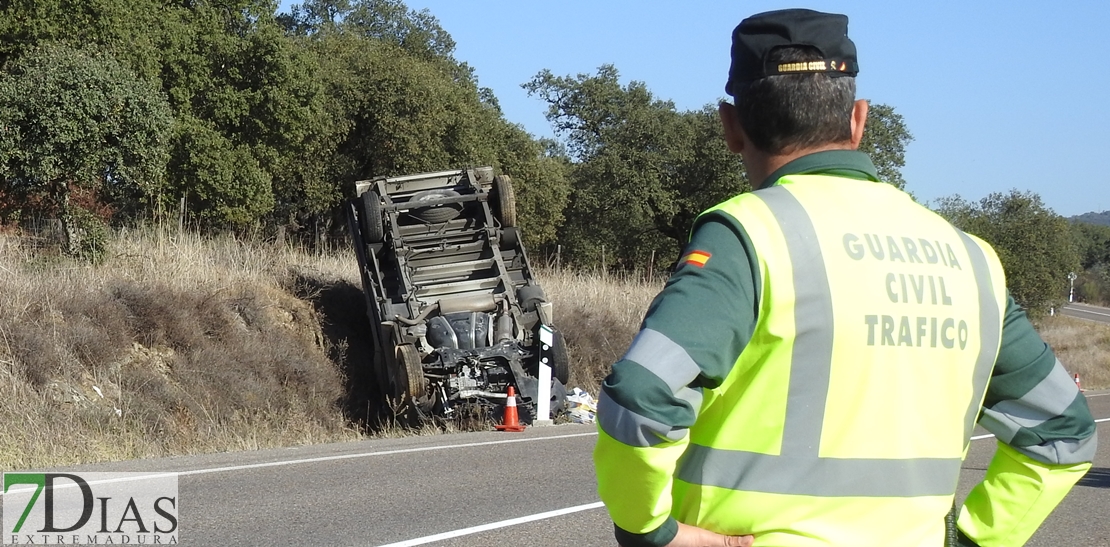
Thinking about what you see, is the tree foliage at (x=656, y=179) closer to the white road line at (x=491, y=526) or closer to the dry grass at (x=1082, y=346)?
the dry grass at (x=1082, y=346)

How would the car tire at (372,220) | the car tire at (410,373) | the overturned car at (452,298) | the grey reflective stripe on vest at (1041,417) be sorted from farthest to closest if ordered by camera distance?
the car tire at (372,220) < the overturned car at (452,298) < the car tire at (410,373) < the grey reflective stripe on vest at (1041,417)

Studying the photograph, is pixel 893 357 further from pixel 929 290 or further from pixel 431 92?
pixel 431 92

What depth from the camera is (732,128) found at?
215cm

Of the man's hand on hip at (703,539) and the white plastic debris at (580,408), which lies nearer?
the man's hand on hip at (703,539)

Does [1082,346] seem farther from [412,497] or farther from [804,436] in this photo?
[804,436]

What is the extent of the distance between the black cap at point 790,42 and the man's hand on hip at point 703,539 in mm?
792

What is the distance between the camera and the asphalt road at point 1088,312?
65206mm

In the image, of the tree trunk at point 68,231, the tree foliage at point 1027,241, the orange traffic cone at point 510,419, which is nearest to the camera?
the orange traffic cone at point 510,419

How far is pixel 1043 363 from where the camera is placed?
222cm

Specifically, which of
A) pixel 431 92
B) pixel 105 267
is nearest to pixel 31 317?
pixel 105 267

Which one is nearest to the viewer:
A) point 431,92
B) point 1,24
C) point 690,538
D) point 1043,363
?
point 690,538

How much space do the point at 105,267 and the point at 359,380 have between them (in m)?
3.95

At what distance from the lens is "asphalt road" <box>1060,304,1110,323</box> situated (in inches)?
2567

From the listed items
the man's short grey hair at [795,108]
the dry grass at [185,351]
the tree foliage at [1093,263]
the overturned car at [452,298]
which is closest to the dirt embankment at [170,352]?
the dry grass at [185,351]
